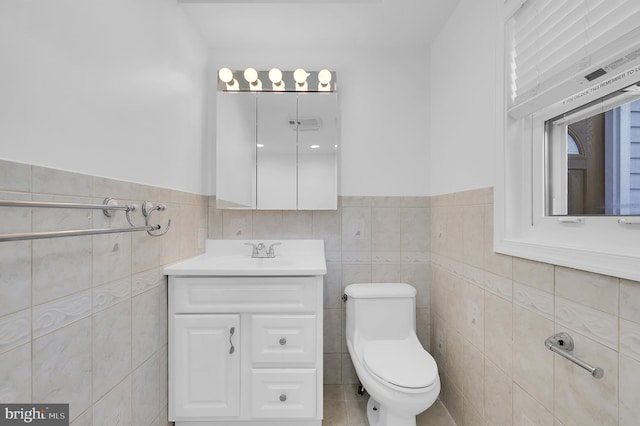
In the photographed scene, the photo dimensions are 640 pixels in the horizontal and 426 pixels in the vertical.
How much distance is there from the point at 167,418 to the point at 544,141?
82.5 inches

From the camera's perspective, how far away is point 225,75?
1.93 meters

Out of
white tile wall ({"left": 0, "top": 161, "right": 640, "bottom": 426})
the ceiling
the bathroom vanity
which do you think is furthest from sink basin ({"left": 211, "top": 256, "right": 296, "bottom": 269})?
the ceiling

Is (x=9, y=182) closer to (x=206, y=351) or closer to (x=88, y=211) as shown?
(x=88, y=211)

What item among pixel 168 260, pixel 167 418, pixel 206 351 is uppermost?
pixel 168 260

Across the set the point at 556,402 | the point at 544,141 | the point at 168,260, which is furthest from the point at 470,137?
the point at 168,260

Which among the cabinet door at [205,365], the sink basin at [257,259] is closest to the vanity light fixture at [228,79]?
the sink basin at [257,259]

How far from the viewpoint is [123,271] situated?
1.13 metres

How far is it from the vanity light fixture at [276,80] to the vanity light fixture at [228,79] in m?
0.23

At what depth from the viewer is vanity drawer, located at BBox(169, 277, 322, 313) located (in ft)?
4.70

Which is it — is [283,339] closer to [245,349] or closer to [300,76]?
[245,349]

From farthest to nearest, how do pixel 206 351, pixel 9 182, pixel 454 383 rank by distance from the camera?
pixel 454 383, pixel 206 351, pixel 9 182

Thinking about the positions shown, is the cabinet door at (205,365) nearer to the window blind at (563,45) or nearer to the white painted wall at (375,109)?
the white painted wall at (375,109)

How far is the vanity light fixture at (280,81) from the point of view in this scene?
6.36 ft

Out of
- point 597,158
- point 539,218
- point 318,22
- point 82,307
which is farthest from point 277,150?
point 597,158
